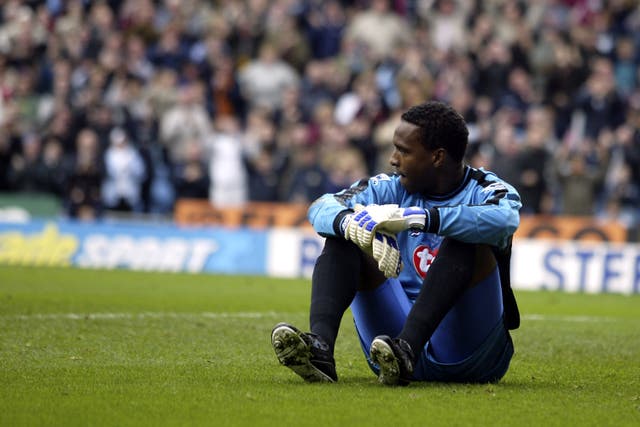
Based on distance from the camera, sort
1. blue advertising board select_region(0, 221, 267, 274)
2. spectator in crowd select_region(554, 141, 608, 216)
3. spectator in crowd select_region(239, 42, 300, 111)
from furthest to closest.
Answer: spectator in crowd select_region(239, 42, 300, 111) < blue advertising board select_region(0, 221, 267, 274) < spectator in crowd select_region(554, 141, 608, 216)

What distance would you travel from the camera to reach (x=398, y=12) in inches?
886

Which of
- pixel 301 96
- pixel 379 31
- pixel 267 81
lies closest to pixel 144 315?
pixel 301 96

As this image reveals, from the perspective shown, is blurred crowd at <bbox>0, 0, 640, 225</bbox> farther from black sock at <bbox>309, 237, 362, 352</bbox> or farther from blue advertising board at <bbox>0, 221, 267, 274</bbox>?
black sock at <bbox>309, 237, 362, 352</bbox>

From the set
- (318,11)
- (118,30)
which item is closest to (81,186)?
(118,30)

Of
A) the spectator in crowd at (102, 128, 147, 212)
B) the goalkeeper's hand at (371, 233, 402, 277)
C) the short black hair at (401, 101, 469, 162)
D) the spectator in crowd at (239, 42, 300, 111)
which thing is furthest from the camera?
the spectator in crowd at (239, 42, 300, 111)

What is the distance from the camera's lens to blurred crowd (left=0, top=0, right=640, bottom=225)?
19125 millimetres

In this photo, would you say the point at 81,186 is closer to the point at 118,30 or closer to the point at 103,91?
the point at 103,91

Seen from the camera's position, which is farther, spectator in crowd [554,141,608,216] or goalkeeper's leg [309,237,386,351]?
spectator in crowd [554,141,608,216]

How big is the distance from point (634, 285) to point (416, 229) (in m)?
11.7

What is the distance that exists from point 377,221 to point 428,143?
62cm

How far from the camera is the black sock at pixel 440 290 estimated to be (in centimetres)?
564

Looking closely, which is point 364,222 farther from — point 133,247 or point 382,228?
point 133,247

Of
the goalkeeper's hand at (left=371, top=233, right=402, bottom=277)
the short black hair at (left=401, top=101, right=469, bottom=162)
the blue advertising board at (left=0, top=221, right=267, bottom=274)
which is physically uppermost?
the short black hair at (left=401, top=101, right=469, bottom=162)

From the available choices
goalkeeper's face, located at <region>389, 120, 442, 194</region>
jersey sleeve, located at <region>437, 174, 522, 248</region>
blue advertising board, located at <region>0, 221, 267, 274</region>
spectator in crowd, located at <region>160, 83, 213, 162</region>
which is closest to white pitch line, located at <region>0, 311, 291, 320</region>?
goalkeeper's face, located at <region>389, 120, 442, 194</region>
